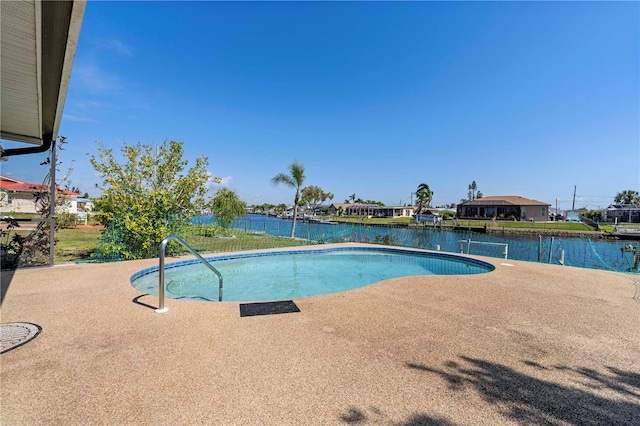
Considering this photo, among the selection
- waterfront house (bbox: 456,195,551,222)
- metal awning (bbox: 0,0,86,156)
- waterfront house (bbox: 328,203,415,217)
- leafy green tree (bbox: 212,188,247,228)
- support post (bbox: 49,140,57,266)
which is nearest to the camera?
metal awning (bbox: 0,0,86,156)

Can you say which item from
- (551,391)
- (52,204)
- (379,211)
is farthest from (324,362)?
(379,211)

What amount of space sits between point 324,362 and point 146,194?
8103 millimetres

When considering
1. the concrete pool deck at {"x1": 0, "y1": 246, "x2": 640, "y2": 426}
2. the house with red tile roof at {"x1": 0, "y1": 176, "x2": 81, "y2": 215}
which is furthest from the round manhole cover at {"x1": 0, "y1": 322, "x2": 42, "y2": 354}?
the house with red tile roof at {"x1": 0, "y1": 176, "x2": 81, "y2": 215}

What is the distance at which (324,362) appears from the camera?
264 centimetres

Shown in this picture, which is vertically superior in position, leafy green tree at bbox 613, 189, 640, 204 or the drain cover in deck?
leafy green tree at bbox 613, 189, 640, 204

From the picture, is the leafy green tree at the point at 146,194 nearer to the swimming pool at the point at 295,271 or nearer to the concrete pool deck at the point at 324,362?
the swimming pool at the point at 295,271

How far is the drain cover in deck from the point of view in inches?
157

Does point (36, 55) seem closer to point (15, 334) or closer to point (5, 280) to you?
point (15, 334)

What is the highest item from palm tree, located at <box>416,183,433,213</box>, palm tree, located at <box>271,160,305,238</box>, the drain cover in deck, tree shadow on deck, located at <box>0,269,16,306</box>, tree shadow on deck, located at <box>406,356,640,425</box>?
palm tree, located at <box>416,183,433,213</box>

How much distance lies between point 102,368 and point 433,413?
2.76m

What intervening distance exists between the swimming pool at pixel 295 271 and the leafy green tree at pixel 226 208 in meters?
7.57

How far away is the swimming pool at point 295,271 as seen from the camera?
6.72 meters

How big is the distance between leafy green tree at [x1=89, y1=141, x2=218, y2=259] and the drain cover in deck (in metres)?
5.18

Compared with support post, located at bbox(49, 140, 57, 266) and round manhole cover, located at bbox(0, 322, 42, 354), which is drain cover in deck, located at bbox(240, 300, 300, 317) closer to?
round manhole cover, located at bbox(0, 322, 42, 354)
